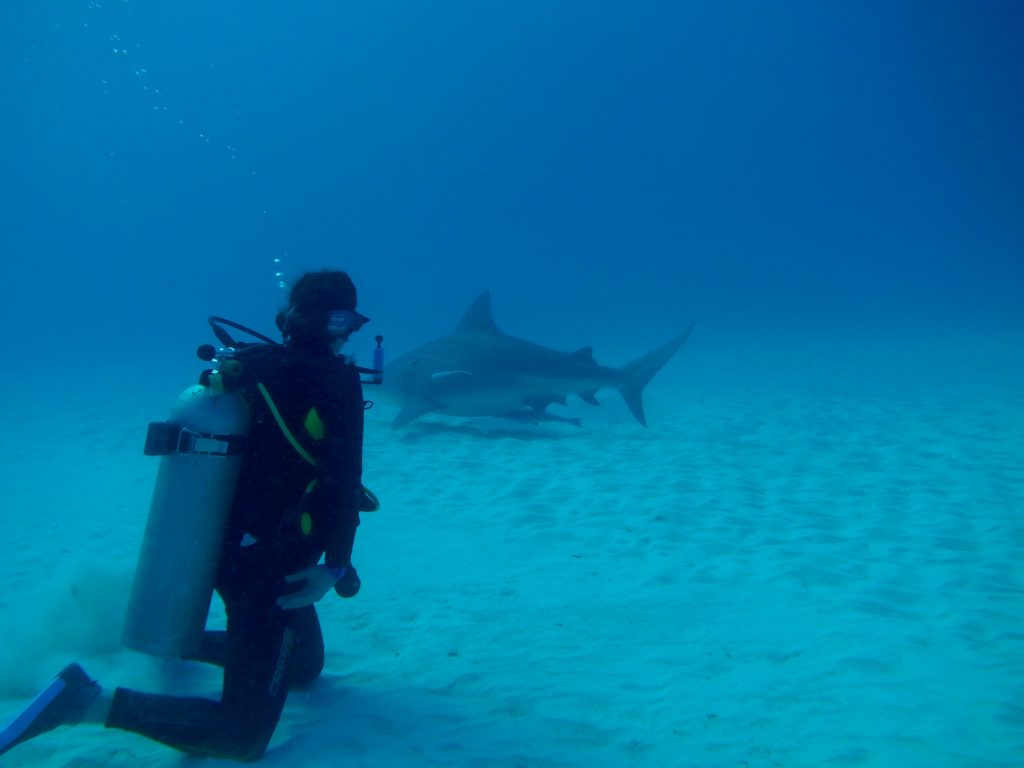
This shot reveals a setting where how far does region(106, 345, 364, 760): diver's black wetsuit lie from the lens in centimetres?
251

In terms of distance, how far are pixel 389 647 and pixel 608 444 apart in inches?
246

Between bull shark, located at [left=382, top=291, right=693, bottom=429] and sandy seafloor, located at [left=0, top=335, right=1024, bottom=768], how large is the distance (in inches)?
24.4

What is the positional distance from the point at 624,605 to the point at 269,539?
2678mm

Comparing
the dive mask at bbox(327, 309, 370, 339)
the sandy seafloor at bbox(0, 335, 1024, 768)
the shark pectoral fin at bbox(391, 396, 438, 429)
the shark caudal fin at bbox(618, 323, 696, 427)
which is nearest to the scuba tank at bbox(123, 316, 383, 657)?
the dive mask at bbox(327, 309, 370, 339)

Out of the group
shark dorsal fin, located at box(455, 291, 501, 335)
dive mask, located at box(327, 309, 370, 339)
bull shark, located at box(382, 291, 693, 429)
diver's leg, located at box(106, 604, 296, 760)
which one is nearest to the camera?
diver's leg, located at box(106, 604, 296, 760)

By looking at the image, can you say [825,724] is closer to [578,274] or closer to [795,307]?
[795,307]

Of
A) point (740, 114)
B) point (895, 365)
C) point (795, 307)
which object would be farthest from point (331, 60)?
point (895, 365)

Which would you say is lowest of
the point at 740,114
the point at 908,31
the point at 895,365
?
the point at 895,365

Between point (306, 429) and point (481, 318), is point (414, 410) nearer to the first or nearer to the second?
point (481, 318)

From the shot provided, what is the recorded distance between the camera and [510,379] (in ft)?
32.9

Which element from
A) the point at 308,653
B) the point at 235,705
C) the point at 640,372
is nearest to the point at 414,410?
the point at 640,372

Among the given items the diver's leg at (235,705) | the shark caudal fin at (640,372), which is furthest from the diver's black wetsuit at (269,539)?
the shark caudal fin at (640,372)

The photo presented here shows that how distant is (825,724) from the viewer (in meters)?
2.91

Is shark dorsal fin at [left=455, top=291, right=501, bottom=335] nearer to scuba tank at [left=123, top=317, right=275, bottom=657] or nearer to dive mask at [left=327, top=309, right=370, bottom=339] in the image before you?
dive mask at [left=327, top=309, right=370, bottom=339]
